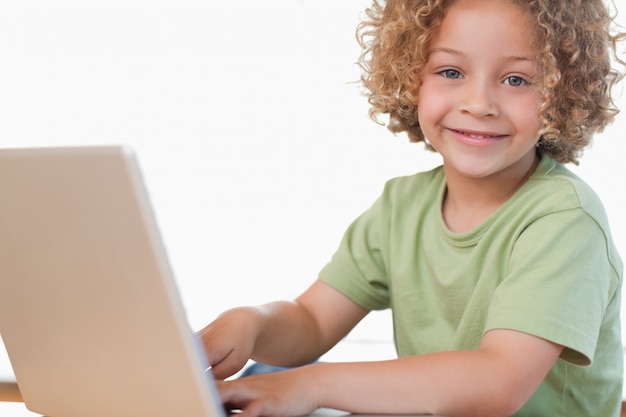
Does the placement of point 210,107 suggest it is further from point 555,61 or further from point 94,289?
point 94,289

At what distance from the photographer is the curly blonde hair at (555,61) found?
99 centimetres

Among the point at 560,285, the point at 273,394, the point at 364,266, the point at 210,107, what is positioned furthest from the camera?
the point at 210,107

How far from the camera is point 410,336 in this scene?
1.15m

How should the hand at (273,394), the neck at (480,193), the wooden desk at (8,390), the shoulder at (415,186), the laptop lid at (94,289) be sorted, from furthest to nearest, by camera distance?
the wooden desk at (8,390)
the shoulder at (415,186)
the neck at (480,193)
the hand at (273,394)
the laptop lid at (94,289)

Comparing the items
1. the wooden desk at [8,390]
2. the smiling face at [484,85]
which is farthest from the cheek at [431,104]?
the wooden desk at [8,390]

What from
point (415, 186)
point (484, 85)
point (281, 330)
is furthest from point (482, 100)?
point (281, 330)

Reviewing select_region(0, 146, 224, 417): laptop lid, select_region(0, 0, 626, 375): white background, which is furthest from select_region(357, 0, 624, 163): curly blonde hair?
select_region(0, 0, 626, 375): white background

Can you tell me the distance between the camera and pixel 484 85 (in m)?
0.97

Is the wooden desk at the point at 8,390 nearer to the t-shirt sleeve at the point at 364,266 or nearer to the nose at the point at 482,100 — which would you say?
the t-shirt sleeve at the point at 364,266

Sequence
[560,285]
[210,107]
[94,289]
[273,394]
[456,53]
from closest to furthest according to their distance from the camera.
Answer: [94,289], [273,394], [560,285], [456,53], [210,107]

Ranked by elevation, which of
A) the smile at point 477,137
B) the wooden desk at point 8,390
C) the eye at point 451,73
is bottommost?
the wooden desk at point 8,390

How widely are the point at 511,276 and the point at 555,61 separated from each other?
0.25 m

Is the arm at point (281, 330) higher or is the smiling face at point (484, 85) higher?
the smiling face at point (484, 85)

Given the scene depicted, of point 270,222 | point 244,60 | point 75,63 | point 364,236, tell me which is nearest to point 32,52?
point 75,63
